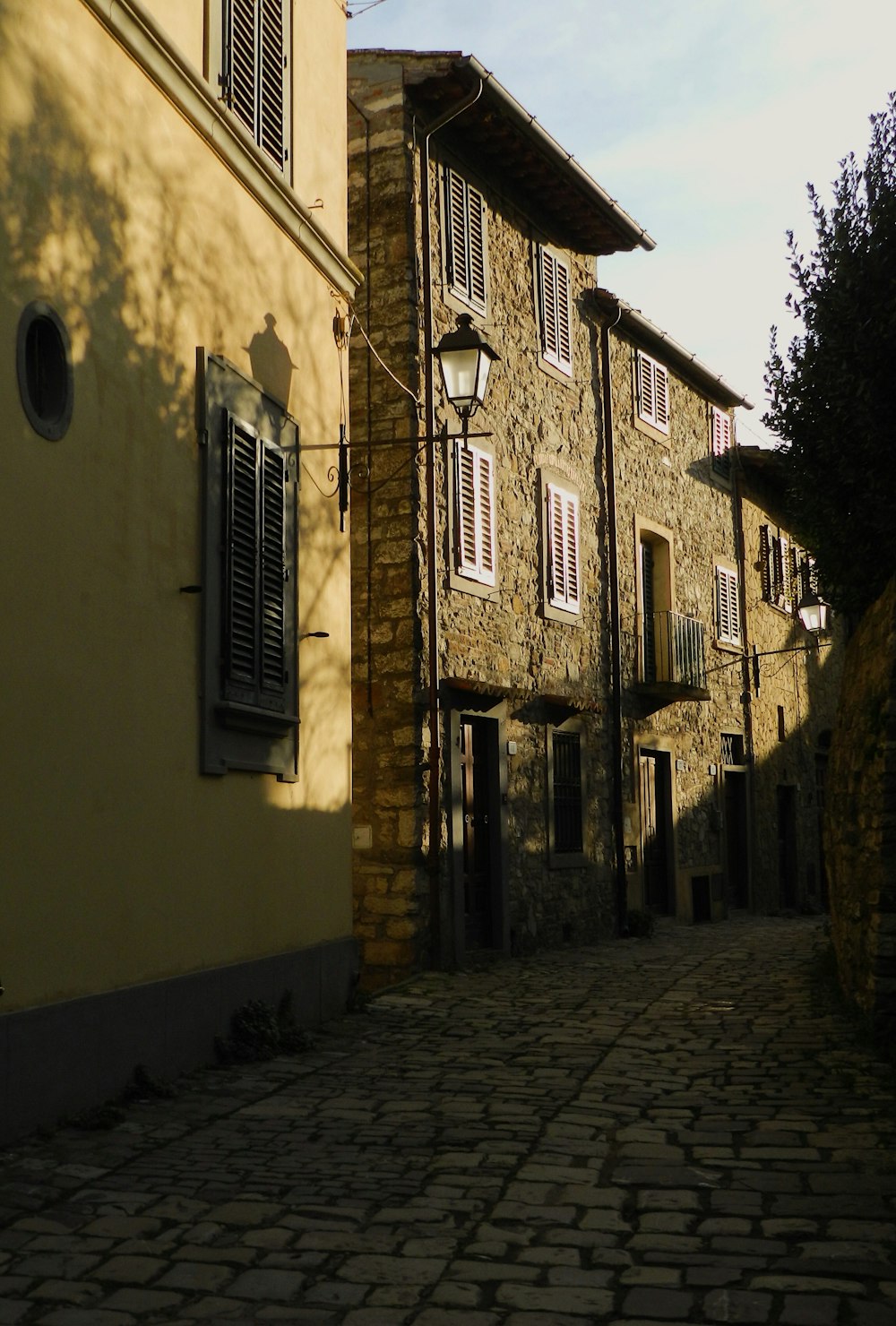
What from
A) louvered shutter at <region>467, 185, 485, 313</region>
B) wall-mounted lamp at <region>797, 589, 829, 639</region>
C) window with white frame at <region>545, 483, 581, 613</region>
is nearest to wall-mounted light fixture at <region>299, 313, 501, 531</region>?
louvered shutter at <region>467, 185, 485, 313</region>

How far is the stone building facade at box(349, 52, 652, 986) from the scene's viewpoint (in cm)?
1181

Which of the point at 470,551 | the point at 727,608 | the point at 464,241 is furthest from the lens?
the point at 727,608

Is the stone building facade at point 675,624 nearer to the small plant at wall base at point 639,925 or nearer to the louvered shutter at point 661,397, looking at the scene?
the louvered shutter at point 661,397

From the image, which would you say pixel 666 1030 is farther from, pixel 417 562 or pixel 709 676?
pixel 709 676

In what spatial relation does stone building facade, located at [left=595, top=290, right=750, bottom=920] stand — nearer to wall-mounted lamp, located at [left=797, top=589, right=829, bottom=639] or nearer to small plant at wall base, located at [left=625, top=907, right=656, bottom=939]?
small plant at wall base, located at [left=625, top=907, right=656, bottom=939]

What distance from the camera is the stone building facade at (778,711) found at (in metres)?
20.8

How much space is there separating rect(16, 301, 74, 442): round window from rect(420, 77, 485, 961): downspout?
17.7 feet

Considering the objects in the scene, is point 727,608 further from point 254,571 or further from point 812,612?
point 254,571

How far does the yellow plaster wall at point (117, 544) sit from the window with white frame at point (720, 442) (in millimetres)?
12501

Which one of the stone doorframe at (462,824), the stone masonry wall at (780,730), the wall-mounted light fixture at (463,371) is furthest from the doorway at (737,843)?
the wall-mounted light fixture at (463,371)

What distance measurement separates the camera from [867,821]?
794 cm

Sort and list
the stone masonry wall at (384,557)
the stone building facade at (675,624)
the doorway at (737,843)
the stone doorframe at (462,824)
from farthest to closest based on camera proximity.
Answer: the doorway at (737,843)
the stone building facade at (675,624)
the stone doorframe at (462,824)
the stone masonry wall at (384,557)

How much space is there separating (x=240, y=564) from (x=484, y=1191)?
4.11 metres

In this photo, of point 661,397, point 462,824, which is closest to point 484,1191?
point 462,824
